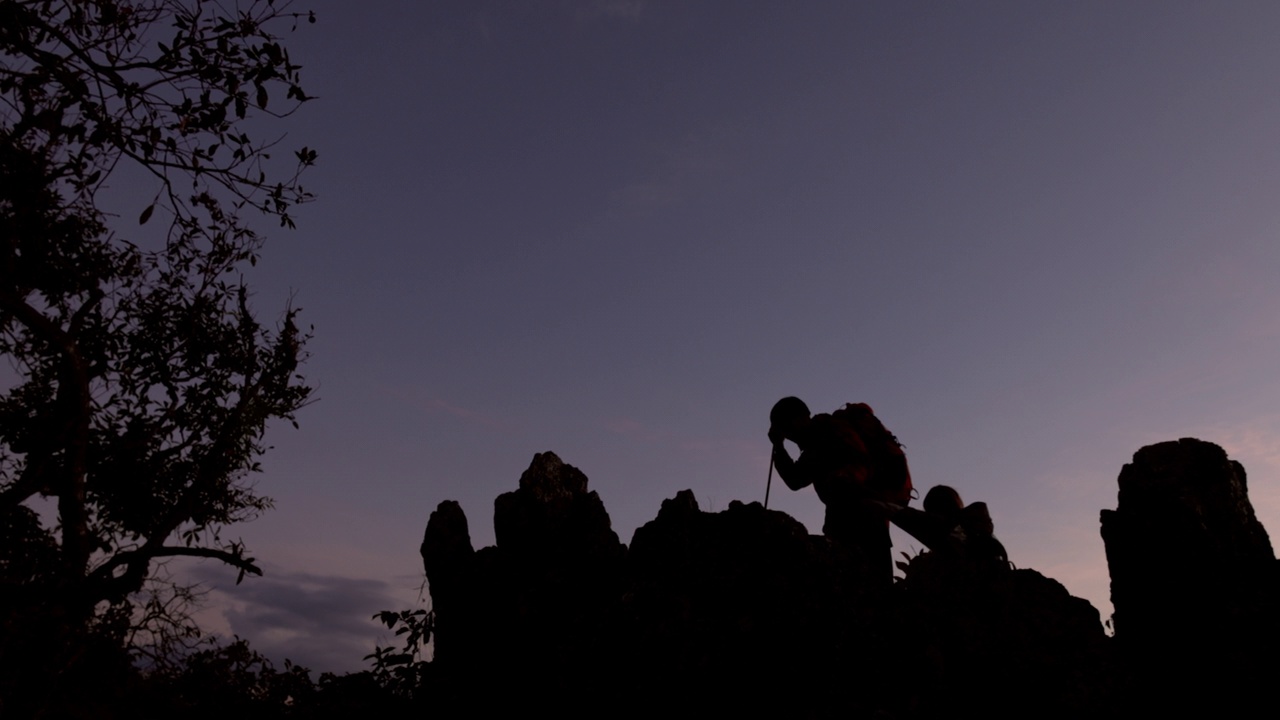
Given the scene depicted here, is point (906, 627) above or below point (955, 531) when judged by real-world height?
below

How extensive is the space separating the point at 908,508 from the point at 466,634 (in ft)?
21.4

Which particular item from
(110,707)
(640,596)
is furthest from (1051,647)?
(110,707)

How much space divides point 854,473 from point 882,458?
672 mm

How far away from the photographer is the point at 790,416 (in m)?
12.0

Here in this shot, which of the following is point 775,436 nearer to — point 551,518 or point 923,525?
point 923,525

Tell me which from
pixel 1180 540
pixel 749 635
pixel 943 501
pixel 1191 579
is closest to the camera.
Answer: pixel 1191 579

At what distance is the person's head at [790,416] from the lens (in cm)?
1192

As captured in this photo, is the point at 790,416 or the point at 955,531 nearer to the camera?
the point at 955,531

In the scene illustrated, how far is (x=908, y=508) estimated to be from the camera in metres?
10.7

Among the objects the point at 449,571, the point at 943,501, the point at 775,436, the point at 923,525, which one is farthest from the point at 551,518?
the point at 943,501

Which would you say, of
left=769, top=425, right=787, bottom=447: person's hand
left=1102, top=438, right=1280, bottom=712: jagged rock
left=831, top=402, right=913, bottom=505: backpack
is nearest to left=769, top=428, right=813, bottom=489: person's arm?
left=769, top=425, right=787, bottom=447: person's hand

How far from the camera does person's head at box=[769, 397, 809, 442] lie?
1192 centimetres

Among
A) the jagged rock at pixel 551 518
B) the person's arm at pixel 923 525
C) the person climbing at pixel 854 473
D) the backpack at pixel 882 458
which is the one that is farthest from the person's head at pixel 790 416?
the jagged rock at pixel 551 518

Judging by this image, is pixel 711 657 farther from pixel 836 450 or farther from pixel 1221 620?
pixel 1221 620
